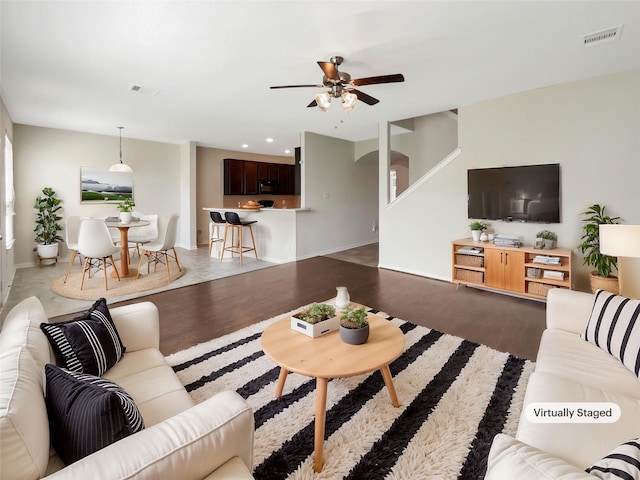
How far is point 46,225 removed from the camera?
5.85m

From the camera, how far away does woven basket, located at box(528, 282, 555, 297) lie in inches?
146

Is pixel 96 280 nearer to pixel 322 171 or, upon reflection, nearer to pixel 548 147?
pixel 322 171

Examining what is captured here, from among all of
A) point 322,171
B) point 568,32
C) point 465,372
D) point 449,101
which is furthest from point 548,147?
point 322,171

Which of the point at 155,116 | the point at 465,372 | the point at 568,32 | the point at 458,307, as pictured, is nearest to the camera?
the point at 465,372

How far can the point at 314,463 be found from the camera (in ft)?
4.96

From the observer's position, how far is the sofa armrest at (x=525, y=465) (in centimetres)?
83

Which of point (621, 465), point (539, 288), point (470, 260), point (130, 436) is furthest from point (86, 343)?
point (539, 288)

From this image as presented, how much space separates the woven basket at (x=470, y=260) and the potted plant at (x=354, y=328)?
2.89 meters

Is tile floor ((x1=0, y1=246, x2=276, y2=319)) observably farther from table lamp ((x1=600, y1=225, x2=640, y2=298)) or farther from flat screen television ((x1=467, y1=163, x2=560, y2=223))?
table lamp ((x1=600, y1=225, x2=640, y2=298))

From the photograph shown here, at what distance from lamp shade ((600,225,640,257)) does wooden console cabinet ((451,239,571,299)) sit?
1.64 metres

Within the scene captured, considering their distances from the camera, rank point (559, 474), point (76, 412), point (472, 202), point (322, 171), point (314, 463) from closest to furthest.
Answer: point (559, 474), point (76, 412), point (314, 463), point (472, 202), point (322, 171)

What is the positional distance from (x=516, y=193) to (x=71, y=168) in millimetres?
7583

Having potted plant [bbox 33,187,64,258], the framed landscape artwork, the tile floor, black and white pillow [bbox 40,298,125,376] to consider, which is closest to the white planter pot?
potted plant [bbox 33,187,64,258]

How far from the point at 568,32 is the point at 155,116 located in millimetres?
5229
